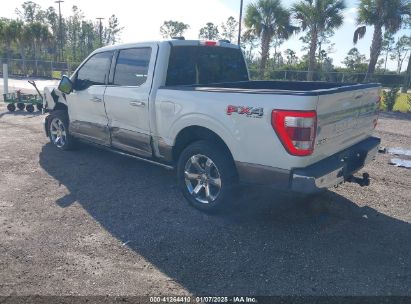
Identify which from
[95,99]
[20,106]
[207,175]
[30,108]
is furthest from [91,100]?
[20,106]

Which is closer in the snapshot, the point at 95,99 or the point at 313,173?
the point at 313,173

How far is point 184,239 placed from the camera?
12.5ft

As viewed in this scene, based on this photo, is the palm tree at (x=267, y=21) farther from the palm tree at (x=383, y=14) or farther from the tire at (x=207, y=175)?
the tire at (x=207, y=175)

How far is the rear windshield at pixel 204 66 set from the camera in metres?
4.80

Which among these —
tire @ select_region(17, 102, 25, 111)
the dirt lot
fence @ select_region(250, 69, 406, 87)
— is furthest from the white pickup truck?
fence @ select_region(250, 69, 406, 87)

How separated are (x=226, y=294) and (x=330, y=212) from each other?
2.14 metres

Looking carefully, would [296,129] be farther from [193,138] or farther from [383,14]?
[383,14]

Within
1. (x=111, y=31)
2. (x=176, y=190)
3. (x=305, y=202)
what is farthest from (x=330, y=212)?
(x=111, y=31)

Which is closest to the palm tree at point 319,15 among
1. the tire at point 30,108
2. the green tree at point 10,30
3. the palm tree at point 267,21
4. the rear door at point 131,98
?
the palm tree at point 267,21

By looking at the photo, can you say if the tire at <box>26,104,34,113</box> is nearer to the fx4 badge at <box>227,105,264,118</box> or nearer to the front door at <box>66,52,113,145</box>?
the front door at <box>66,52,113,145</box>

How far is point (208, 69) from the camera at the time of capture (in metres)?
5.25

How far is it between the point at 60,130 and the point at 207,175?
13.1ft

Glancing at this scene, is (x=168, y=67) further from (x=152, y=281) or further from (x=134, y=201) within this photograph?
(x=152, y=281)

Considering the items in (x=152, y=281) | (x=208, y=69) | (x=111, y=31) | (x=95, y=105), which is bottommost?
(x=152, y=281)
